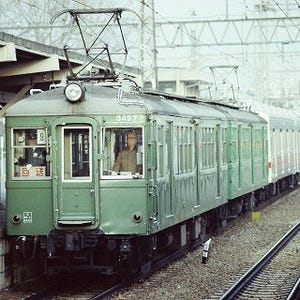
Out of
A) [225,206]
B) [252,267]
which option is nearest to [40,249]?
[252,267]

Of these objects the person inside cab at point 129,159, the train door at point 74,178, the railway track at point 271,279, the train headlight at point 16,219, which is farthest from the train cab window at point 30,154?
the railway track at point 271,279

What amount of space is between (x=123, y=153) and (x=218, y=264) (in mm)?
3785

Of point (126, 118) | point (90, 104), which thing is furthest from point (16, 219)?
point (126, 118)

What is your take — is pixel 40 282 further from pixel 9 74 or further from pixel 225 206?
pixel 225 206

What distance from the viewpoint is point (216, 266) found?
15.0 m

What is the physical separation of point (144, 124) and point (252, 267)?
11.4 ft

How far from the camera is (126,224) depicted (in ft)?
39.9

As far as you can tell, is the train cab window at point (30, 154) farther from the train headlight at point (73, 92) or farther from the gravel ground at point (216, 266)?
the gravel ground at point (216, 266)

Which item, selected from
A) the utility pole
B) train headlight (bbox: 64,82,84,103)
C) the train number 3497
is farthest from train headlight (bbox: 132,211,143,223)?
the utility pole

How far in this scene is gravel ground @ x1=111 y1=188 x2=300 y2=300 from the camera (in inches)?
490

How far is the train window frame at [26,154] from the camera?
40.2 ft

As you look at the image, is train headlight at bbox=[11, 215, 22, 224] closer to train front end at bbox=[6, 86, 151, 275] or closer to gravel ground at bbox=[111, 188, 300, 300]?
train front end at bbox=[6, 86, 151, 275]

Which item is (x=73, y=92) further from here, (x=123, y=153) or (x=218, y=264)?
(x=218, y=264)

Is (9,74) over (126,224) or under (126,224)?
over
